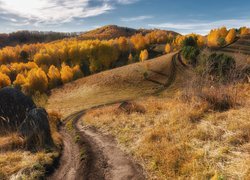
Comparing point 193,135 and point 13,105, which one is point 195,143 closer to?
point 193,135

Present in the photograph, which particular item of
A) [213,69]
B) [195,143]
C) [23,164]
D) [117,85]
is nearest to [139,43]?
[117,85]

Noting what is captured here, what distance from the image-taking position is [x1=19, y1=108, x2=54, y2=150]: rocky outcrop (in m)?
12.5

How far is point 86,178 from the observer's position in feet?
32.1

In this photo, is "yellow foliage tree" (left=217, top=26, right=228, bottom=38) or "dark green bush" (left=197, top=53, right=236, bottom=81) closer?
"dark green bush" (left=197, top=53, right=236, bottom=81)

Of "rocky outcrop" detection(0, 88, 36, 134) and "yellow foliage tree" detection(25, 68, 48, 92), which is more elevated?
"rocky outcrop" detection(0, 88, 36, 134)

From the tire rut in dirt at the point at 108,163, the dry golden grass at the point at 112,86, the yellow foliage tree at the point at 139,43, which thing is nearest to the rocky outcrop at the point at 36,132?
the tire rut in dirt at the point at 108,163

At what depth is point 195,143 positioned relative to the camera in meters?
10.0

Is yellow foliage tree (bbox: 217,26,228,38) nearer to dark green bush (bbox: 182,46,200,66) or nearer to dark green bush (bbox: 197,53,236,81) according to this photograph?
dark green bush (bbox: 182,46,200,66)

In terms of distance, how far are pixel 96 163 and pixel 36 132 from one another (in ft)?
12.8

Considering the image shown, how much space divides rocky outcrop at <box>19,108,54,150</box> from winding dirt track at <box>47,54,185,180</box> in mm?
1201

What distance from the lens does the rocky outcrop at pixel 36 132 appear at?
41.1ft

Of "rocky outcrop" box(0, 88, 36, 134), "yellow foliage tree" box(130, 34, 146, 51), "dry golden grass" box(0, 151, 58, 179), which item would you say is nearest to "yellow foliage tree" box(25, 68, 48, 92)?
"rocky outcrop" box(0, 88, 36, 134)

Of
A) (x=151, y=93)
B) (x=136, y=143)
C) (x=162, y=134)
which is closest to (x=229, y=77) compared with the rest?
(x=162, y=134)

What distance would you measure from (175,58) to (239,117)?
269 feet
